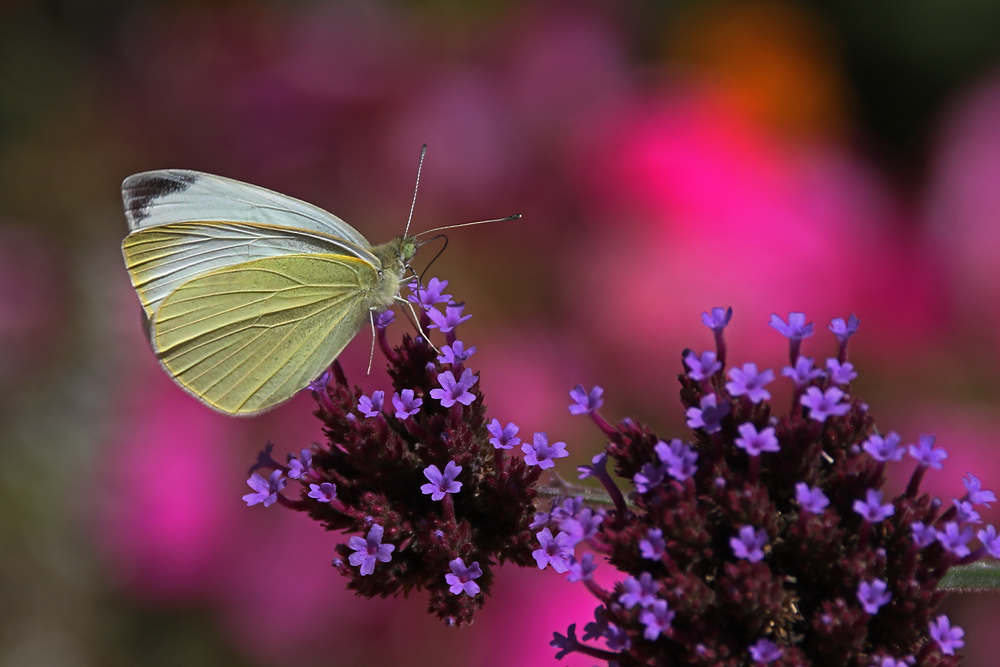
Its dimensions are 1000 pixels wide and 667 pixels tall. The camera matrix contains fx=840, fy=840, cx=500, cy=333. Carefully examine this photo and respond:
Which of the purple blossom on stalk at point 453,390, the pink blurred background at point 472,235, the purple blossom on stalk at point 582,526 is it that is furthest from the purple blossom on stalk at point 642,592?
the pink blurred background at point 472,235

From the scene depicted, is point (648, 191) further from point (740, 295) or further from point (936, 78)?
point (936, 78)

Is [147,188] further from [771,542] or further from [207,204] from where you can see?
[771,542]

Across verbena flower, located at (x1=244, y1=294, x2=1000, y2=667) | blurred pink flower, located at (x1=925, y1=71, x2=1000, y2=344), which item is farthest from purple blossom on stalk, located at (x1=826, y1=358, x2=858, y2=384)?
blurred pink flower, located at (x1=925, y1=71, x2=1000, y2=344)

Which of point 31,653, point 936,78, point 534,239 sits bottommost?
point 31,653

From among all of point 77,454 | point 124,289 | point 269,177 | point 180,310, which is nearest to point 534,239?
point 269,177

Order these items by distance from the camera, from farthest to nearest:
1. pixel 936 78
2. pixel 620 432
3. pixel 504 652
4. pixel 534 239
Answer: pixel 936 78
pixel 534 239
pixel 504 652
pixel 620 432

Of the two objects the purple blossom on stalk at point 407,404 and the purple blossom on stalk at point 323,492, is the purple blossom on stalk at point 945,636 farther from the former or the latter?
the purple blossom on stalk at point 323,492
